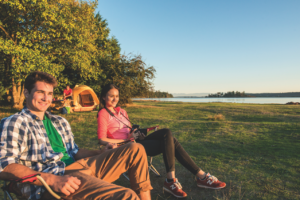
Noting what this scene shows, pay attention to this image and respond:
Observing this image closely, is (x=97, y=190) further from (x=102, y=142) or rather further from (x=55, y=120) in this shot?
(x=102, y=142)

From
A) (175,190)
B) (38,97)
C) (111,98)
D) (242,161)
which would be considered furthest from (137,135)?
(242,161)

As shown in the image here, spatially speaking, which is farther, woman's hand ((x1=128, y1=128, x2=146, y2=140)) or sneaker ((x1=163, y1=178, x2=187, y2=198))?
woman's hand ((x1=128, y1=128, x2=146, y2=140))

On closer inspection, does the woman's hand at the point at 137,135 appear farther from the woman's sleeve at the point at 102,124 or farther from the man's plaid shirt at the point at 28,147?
the man's plaid shirt at the point at 28,147

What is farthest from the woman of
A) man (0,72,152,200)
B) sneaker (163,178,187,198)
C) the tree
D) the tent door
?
the tent door

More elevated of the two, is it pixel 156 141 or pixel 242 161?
pixel 156 141

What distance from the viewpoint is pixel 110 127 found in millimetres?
2896

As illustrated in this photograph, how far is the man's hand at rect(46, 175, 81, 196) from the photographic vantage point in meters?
1.37

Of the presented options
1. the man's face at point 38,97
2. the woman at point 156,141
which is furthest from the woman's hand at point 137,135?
the man's face at point 38,97

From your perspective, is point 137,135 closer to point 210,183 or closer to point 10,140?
point 210,183

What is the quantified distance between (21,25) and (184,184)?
12.6m

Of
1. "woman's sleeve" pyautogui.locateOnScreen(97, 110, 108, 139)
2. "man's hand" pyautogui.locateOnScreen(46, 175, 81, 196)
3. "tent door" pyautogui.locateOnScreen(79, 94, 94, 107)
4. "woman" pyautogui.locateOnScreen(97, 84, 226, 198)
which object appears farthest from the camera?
"tent door" pyautogui.locateOnScreen(79, 94, 94, 107)

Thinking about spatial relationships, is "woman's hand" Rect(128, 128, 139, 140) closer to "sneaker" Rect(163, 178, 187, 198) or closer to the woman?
the woman

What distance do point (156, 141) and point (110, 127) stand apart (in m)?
0.76

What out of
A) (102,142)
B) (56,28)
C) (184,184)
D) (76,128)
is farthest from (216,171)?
(56,28)
